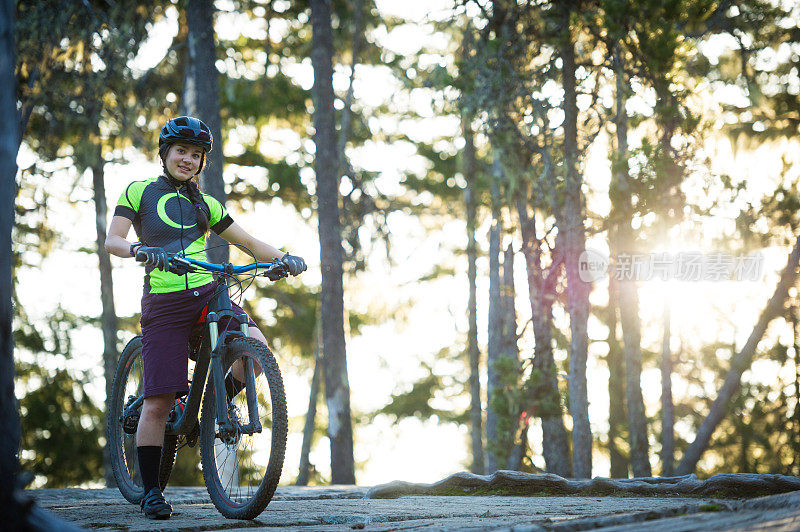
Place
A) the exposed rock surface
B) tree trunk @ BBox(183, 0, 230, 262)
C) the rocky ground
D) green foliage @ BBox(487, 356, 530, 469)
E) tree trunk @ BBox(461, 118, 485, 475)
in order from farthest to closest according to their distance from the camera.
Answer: tree trunk @ BBox(461, 118, 485, 475), tree trunk @ BBox(183, 0, 230, 262), green foliage @ BBox(487, 356, 530, 469), the exposed rock surface, the rocky ground

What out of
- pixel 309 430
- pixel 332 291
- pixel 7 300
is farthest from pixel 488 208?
pixel 7 300

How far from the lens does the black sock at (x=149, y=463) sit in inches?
173

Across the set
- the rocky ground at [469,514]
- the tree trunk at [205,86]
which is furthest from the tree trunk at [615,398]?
the rocky ground at [469,514]

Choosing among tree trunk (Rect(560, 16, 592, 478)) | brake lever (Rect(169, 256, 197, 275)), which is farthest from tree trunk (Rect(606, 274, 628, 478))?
brake lever (Rect(169, 256, 197, 275))

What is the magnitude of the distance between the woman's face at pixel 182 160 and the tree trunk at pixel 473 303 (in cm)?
1165

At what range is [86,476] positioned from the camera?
1698 centimetres

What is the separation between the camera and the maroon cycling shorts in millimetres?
4336

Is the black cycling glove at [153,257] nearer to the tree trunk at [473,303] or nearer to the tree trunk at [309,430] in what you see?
the tree trunk at [473,303]

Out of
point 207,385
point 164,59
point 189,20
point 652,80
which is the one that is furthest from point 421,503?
Answer: point 164,59

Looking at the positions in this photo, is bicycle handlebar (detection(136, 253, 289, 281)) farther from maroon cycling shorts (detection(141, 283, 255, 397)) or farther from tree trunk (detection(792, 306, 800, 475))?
tree trunk (detection(792, 306, 800, 475))

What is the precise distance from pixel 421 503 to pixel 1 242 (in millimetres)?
2981

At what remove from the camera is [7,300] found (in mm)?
2326

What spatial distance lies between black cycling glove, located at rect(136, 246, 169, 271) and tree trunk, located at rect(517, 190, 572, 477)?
19.5 ft

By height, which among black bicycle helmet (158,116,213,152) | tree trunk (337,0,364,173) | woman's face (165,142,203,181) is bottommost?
woman's face (165,142,203,181)
